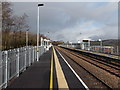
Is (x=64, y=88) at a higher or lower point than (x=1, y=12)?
lower

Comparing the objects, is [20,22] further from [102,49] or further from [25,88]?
[25,88]

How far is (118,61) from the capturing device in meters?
26.4

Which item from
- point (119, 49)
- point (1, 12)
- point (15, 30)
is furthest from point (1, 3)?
point (119, 49)

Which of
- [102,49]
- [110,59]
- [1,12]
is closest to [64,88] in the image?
[110,59]

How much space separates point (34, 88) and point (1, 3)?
1142 inches

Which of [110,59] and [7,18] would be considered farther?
[7,18]

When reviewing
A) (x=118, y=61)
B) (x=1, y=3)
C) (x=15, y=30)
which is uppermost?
(x=1, y=3)

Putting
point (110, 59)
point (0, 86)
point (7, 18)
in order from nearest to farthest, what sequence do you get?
point (0, 86), point (110, 59), point (7, 18)

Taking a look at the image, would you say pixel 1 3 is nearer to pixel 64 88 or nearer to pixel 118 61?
pixel 118 61

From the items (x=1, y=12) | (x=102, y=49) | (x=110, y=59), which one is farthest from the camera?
(x=102, y=49)

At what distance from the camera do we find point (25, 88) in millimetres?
9586

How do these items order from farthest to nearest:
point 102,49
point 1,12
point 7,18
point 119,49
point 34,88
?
1. point 102,49
2. point 119,49
3. point 7,18
4. point 1,12
5. point 34,88

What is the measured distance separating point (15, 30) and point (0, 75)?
4169 centimetres

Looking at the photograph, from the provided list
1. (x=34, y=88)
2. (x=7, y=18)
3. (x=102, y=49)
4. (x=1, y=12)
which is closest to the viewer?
(x=34, y=88)
